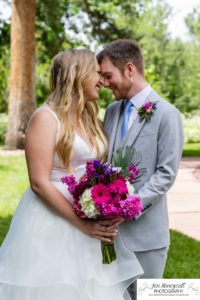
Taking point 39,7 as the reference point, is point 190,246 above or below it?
below

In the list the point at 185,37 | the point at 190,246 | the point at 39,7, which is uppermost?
the point at 39,7

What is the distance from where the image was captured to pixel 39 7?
20391 millimetres

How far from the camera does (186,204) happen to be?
10.3m

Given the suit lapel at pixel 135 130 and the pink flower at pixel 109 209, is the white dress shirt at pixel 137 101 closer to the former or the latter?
the suit lapel at pixel 135 130

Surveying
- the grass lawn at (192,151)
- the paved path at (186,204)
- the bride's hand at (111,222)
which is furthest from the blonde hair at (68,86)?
the grass lawn at (192,151)

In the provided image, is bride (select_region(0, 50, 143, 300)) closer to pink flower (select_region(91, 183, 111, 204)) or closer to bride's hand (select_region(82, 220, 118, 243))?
bride's hand (select_region(82, 220, 118, 243))

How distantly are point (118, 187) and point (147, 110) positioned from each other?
28.2 inches

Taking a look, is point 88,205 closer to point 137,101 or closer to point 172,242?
point 137,101

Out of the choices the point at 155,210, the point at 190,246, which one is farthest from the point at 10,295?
the point at 190,246

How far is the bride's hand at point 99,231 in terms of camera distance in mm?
3207

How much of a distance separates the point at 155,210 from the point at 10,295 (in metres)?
1.01

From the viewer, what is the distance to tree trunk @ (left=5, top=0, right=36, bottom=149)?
1734 cm

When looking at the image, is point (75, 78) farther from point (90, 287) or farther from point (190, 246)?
point (190, 246)

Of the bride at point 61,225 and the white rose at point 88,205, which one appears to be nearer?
the white rose at point 88,205
